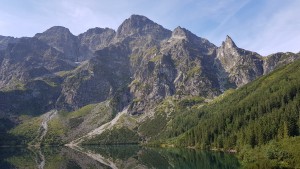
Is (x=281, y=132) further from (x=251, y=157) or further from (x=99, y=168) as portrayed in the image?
(x=99, y=168)

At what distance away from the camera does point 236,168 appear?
416 ft

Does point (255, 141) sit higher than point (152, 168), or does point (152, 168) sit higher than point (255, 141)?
point (255, 141)

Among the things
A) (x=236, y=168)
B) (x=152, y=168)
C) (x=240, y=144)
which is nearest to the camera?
(x=236, y=168)

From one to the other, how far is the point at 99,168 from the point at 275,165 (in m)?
81.0

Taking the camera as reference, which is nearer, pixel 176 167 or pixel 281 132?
pixel 176 167

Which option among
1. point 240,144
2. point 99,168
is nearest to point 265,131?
point 240,144

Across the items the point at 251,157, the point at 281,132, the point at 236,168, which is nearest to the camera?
the point at 236,168

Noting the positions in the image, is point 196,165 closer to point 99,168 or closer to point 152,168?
point 152,168

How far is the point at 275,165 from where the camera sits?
111 meters

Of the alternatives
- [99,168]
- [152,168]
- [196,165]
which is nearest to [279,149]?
[196,165]

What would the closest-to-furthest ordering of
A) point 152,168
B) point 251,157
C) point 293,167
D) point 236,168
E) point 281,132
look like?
point 293,167 → point 236,168 → point 251,157 → point 152,168 → point 281,132

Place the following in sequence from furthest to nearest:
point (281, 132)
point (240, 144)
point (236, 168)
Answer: point (240, 144), point (281, 132), point (236, 168)

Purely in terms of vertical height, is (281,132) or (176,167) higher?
(281,132)

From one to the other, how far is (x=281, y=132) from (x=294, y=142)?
96.7ft
